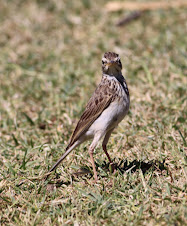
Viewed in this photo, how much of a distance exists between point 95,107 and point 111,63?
681 millimetres

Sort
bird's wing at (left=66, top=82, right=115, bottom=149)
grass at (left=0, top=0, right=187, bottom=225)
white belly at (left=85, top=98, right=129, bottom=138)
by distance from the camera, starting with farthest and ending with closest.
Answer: bird's wing at (left=66, top=82, right=115, bottom=149) → white belly at (left=85, top=98, right=129, bottom=138) → grass at (left=0, top=0, right=187, bottom=225)

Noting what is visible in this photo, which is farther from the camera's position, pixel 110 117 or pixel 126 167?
pixel 126 167

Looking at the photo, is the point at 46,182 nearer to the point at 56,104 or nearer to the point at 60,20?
the point at 56,104

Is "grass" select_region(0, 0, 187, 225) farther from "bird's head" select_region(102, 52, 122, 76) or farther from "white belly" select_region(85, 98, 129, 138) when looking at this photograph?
"bird's head" select_region(102, 52, 122, 76)

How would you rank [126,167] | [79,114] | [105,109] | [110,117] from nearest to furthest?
[110,117], [105,109], [126,167], [79,114]

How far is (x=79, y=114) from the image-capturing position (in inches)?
339

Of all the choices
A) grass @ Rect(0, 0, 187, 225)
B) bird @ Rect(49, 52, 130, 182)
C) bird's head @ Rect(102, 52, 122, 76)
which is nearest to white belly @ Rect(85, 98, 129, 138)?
bird @ Rect(49, 52, 130, 182)

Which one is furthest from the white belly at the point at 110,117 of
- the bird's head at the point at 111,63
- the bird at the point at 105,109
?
the bird's head at the point at 111,63

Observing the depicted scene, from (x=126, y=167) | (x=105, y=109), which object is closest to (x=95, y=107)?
(x=105, y=109)

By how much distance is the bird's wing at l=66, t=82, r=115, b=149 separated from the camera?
20.1 ft

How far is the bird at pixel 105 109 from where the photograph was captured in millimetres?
6055

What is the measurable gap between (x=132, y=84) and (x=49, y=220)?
488cm

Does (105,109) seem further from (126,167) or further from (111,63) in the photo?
(126,167)

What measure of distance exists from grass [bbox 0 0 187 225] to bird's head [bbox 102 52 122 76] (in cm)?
139
